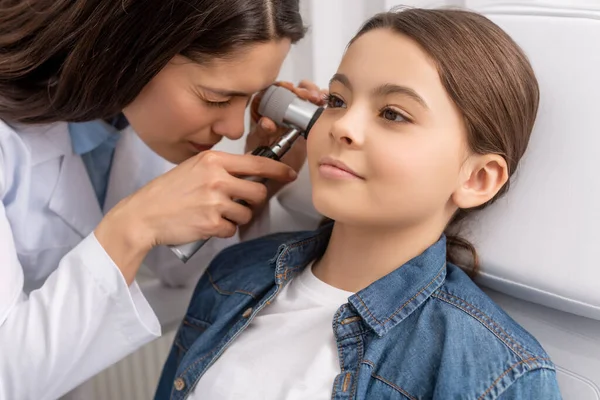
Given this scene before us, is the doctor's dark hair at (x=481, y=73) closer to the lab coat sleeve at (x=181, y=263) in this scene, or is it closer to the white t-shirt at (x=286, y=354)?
the white t-shirt at (x=286, y=354)

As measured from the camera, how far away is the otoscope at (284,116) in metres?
0.95

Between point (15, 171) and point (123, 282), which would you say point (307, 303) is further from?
point (15, 171)

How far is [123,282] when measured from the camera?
854 millimetres

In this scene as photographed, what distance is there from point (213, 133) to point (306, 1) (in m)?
0.46

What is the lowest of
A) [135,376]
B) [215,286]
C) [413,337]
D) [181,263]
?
[135,376]

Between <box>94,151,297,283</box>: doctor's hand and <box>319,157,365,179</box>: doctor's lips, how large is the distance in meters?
0.19

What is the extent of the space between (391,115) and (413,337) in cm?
26

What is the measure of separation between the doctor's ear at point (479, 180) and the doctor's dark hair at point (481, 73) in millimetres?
12

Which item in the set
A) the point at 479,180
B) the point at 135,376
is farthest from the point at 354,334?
the point at 135,376

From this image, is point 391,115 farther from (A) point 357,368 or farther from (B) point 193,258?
(B) point 193,258

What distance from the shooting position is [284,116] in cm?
97

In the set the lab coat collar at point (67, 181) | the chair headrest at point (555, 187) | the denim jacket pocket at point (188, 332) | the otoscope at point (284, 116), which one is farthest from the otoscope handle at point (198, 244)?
the chair headrest at point (555, 187)

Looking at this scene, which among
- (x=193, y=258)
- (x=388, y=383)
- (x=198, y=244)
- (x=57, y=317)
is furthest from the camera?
(x=193, y=258)

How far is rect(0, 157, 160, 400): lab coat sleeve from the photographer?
2.71 ft
